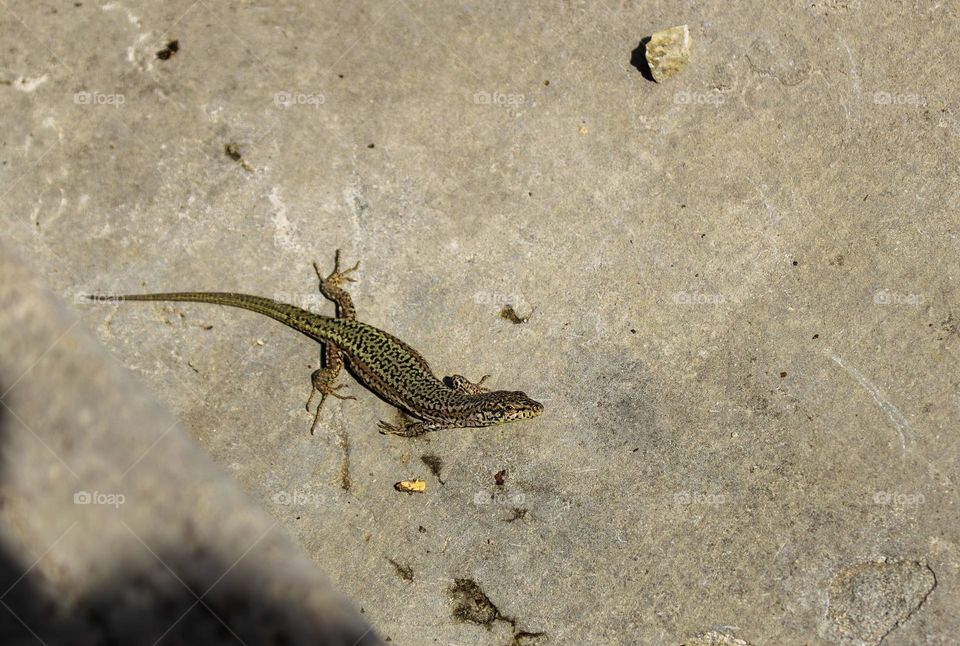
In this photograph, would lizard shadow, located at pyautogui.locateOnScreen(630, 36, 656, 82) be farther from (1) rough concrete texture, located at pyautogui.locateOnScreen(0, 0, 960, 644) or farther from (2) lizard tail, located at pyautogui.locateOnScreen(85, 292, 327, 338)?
(2) lizard tail, located at pyautogui.locateOnScreen(85, 292, 327, 338)

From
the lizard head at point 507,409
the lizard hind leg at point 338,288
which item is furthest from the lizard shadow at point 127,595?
the lizard hind leg at point 338,288

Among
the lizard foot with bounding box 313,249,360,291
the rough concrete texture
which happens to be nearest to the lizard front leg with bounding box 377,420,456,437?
the rough concrete texture

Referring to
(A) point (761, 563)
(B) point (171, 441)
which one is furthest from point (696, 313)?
(B) point (171, 441)

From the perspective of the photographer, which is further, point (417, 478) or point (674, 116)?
point (674, 116)

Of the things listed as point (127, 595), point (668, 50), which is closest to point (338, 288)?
point (127, 595)

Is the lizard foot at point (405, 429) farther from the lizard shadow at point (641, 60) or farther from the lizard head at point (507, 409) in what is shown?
the lizard shadow at point (641, 60)

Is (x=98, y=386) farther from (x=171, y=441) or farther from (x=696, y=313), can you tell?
(x=696, y=313)

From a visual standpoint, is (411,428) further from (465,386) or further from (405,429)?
(465,386)
